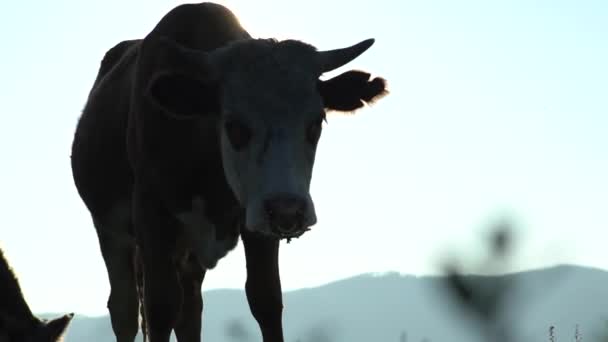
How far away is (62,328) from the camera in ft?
27.3

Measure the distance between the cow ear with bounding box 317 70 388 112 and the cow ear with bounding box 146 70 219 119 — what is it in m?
→ 0.69

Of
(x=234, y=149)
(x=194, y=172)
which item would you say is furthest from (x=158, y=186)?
A: (x=234, y=149)

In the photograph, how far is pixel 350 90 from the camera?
9.50m

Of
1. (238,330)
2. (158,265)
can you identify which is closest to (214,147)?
(158,265)

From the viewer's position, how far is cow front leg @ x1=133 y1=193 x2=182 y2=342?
967cm

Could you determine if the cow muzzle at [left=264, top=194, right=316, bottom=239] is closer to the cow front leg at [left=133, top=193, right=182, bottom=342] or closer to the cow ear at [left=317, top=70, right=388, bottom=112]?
the cow ear at [left=317, top=70, right=388, bottom=112]

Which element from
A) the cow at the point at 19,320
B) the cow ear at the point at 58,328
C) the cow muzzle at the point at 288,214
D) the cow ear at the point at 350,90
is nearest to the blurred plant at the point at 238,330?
the cow ear at the point at 350,90

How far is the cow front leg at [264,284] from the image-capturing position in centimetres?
954

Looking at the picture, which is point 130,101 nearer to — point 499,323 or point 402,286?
point 499,323

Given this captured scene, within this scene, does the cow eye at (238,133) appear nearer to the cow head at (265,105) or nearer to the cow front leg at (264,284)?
the cow head at (265,105)

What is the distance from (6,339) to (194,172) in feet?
5.57

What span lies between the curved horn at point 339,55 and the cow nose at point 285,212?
1.21 meters

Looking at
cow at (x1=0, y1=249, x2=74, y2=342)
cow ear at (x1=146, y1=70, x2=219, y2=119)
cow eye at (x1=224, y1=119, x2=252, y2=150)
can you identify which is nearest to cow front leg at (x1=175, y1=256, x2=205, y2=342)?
cow at (x1=0, y1=249, x2=74, y2=342)

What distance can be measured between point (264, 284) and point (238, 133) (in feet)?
4.11
